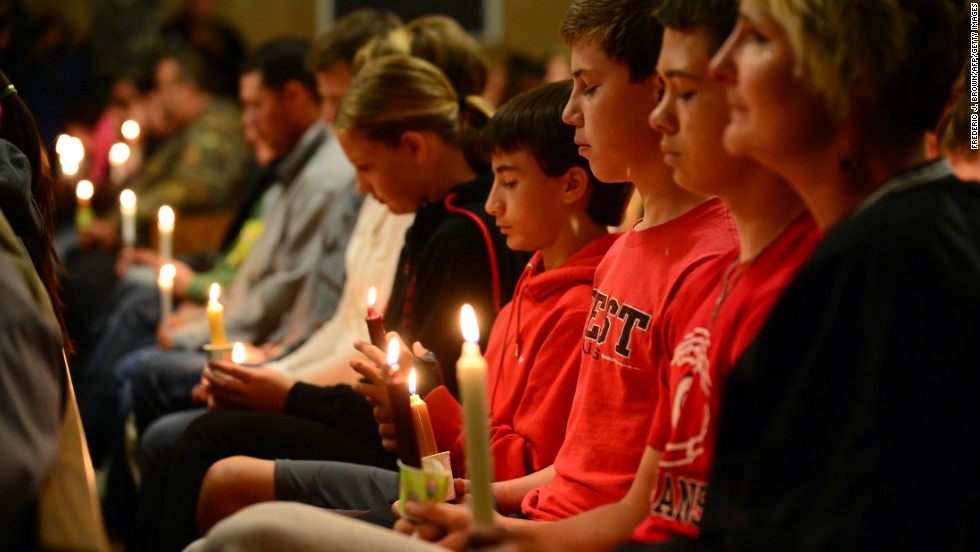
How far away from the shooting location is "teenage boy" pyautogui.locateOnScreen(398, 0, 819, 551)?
4.49ft

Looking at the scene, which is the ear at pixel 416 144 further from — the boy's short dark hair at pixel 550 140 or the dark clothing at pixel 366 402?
the boy's short dark hair at pixel 550 140

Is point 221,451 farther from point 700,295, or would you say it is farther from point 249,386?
point 700,295

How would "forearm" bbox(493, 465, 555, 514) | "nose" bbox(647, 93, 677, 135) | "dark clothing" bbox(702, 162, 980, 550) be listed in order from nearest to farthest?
"dark clothing" bbox(702, 162, 980, 550), "nose" bbox(647, 93, 677, 135), "forearm" bbox(493, 465, 555, 514)

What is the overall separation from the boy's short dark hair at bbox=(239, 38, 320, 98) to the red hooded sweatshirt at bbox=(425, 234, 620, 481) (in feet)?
6.67

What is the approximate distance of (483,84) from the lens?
3072 millimetres

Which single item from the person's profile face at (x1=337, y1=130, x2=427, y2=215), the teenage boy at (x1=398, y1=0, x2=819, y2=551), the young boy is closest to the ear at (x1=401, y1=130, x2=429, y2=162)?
the person's profile face at (x1=337, y1=130, x2=427, y2=215)

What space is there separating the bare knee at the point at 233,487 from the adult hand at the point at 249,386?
0.27 meters

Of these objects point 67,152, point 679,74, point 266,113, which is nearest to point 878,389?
point 679,74

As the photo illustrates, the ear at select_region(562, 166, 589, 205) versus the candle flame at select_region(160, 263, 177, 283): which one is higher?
the ear at select_region(562, 166, 589, 205)

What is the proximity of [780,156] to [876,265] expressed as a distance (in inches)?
7.6

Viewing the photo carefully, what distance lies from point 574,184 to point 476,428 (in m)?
0.89

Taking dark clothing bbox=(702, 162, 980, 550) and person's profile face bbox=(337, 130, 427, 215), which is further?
person's profile face bbox=(337, 130, 427, 215)

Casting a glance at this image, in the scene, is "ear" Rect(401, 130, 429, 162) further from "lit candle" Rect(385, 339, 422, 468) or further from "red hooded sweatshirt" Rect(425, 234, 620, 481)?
"lit candle" Rect(385, 339, 422, 468)

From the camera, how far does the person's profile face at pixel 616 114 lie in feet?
5.76
